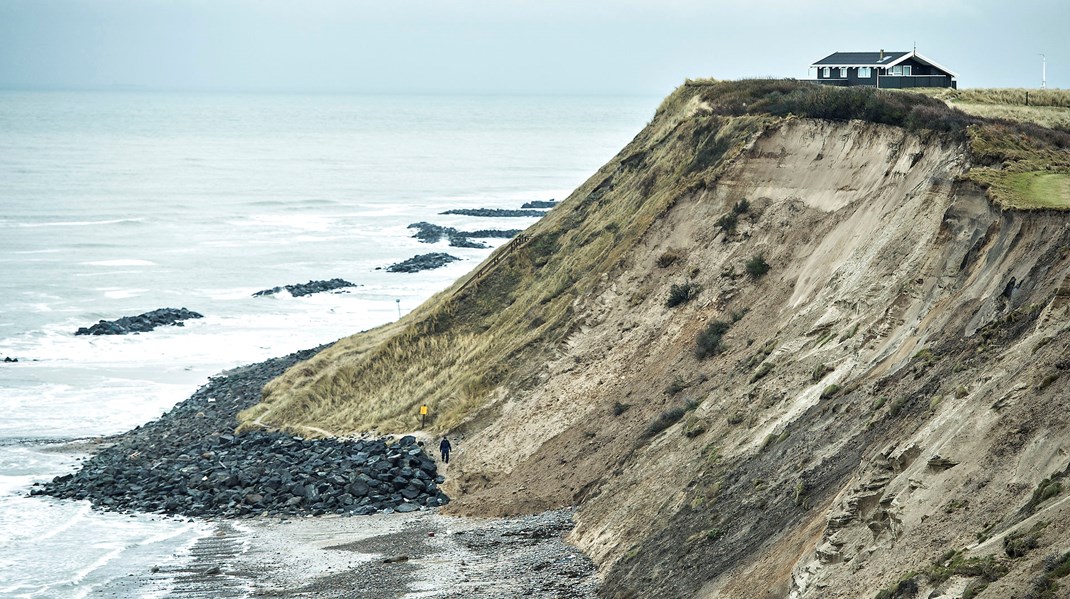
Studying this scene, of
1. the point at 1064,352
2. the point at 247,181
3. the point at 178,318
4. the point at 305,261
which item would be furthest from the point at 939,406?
the point at 247,181

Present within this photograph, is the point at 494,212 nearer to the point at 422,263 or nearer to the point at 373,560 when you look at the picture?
the point at 422,263

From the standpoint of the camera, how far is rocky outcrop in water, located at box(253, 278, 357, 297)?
240ft

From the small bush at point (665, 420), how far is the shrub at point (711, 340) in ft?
7.29

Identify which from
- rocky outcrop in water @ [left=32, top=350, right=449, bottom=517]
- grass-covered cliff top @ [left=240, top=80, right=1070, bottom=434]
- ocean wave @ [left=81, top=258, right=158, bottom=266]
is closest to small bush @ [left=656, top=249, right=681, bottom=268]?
grass-covered cliff top @ [left=240, top=80, right=1070, bottom=434]

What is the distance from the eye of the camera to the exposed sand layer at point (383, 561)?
21062mm

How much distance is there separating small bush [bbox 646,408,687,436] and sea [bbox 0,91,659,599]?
1021 cm

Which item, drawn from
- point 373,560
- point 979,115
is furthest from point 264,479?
point 979,115

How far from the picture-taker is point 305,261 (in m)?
87.5

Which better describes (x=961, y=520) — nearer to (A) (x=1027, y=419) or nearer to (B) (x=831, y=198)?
(A) (x=1027, y=419)

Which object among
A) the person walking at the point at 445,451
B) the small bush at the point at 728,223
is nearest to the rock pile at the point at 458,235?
the small bush at the point at 728,223

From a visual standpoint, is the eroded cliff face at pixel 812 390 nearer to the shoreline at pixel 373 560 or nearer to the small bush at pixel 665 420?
the small bush at pixel 665 420

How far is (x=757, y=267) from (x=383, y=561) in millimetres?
11275

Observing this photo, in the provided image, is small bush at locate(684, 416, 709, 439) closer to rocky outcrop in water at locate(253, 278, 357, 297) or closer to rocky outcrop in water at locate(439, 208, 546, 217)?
rocky outcrop in water at locate(253, 278, 357, 297)

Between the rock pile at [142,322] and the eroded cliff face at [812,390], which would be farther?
the rock pile at [142,322]
